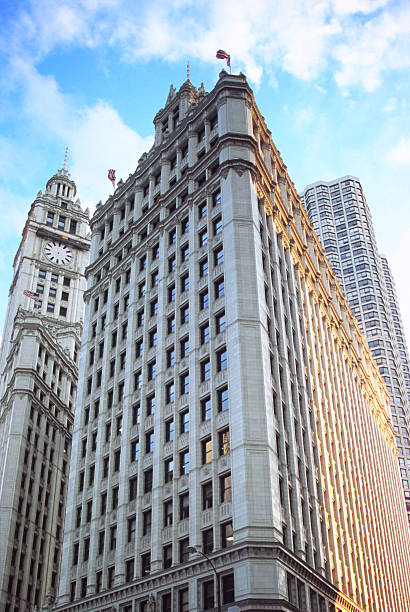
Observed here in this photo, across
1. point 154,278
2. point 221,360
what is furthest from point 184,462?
point 154,278

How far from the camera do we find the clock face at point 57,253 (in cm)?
13088

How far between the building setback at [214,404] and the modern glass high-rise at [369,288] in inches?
2968

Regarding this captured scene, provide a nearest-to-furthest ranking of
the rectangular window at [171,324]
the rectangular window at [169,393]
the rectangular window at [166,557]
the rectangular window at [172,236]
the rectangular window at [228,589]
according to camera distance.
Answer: the rectangular window at [228,589]
the rectangular window at [166,557]
the rectangular window at [169,393]
the rectangular window at [171,324]
the rectangular window at [172,236]

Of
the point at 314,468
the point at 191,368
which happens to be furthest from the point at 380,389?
the point at 191,368

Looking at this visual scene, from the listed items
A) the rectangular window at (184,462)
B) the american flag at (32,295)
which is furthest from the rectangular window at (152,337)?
the american flag at (32,295)

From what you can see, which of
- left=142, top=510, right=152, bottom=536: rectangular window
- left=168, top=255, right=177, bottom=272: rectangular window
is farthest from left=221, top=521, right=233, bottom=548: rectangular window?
left=168, top=255, right=177, bottom=272: rectangular window

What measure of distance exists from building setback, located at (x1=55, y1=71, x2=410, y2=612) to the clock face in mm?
48748

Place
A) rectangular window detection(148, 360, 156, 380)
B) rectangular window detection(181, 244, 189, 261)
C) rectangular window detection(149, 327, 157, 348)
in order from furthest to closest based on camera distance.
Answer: rectangular window detection(181, 244, 189, 261)
rectangular window detection(149, 327, 157, 348)
rectangular window detection(148, 360, 156, 380)

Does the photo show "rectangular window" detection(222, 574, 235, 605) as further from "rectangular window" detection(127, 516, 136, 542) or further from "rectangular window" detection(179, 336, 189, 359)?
"rectangular window" detection(179, 336, 189, 359)

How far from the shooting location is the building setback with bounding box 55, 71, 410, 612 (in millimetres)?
47156

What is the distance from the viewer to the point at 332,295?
308 feet

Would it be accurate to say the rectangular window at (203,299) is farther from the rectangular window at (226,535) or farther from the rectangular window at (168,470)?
the rectangular window at (226,535)

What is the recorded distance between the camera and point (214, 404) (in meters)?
51.6

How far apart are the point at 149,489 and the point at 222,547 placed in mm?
11268
